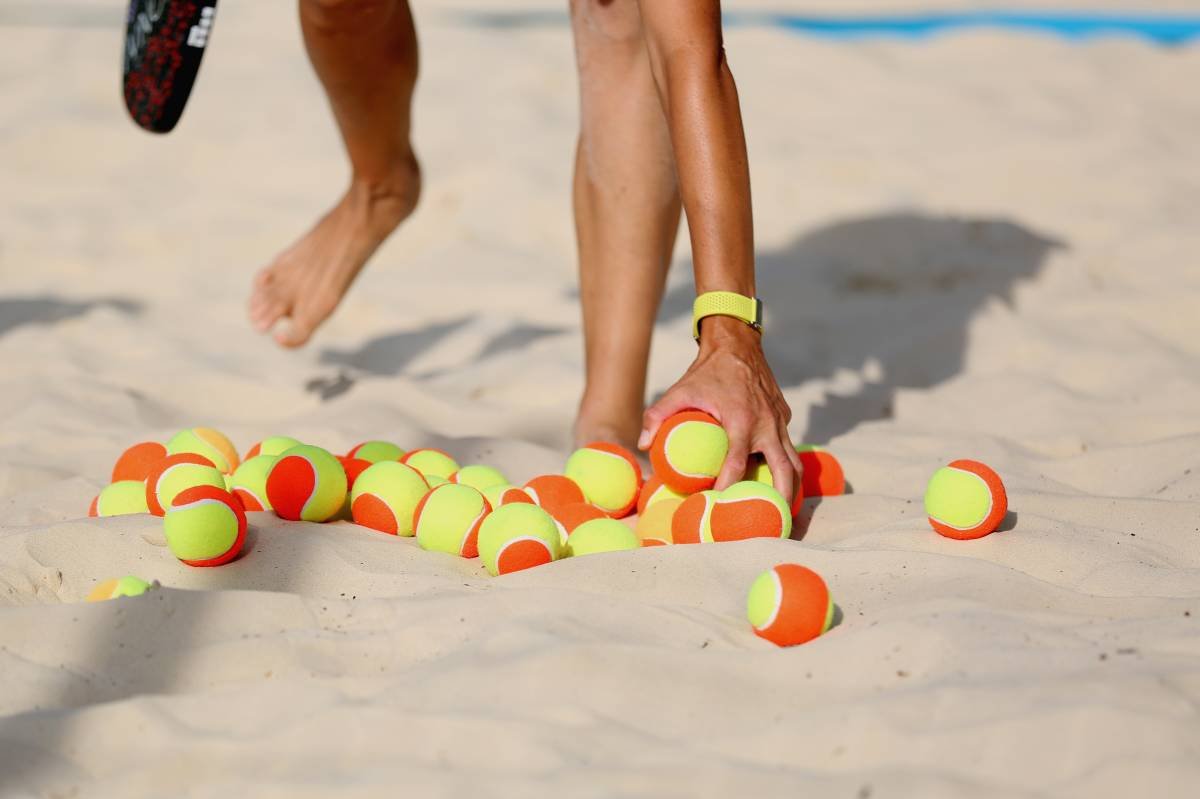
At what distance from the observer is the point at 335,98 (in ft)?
9.35

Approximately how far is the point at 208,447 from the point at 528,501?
651 mm

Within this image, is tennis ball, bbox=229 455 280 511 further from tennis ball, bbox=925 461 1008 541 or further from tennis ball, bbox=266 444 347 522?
tennis ball, bbox=925 461 1008 541

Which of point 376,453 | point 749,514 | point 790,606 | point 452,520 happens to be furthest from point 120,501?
point 790,606

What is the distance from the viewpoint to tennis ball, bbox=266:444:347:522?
75.6 inches

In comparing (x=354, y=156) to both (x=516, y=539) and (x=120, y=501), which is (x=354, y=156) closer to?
(x=120, y=501)

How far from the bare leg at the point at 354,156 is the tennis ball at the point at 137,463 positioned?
0.94 metres

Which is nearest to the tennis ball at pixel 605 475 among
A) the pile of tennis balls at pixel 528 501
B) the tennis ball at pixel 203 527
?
the pile of tennis balls at pixel 528 501

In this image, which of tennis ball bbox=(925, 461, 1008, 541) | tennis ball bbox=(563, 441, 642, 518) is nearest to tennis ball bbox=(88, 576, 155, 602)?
tennis ball bbox=(563, 441, 642, 518)

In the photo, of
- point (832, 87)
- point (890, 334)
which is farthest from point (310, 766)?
point (832, 87)

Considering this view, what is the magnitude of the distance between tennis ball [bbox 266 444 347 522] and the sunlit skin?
0.53 m

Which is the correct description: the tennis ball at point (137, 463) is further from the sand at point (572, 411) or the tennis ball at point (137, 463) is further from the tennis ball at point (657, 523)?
the tennis ball at point (657, 523)

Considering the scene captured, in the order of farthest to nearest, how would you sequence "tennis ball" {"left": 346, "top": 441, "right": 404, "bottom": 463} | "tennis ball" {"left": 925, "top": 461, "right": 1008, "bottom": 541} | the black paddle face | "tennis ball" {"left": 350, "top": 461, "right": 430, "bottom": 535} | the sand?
the black paddle face
"tennis ball" {"left": 346, "top": 441, "right": 404, "bottom": 463}
"tennis ball" {"left": 350, "top": 461, "right": 430, "bottom": 535}
"tennis ball" {"left": 925, "top": 461, "right": 1008, "bottom": 541}
the sand

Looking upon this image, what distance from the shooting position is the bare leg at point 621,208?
242 centimetres

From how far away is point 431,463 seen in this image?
7.34 feet
